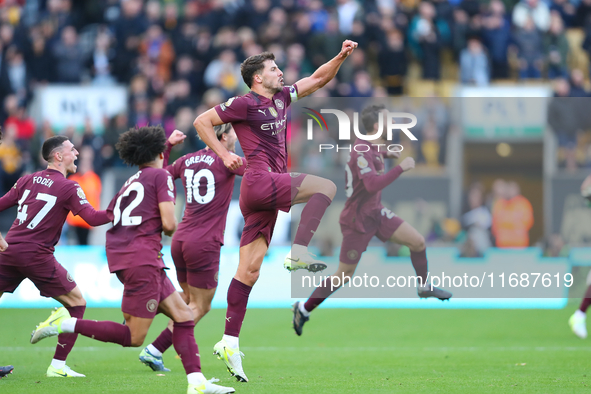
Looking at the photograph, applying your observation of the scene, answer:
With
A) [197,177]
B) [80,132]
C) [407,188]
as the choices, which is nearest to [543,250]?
[407,188]

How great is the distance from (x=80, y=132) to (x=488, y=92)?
812 centimetres

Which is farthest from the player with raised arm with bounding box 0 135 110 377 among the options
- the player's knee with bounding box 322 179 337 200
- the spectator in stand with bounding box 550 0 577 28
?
the spectator in stand with bounding box 550 0 577 28

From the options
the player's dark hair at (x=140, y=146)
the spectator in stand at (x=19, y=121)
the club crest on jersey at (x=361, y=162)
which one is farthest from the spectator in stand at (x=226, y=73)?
the player's dark hair at (x=140, y=146)

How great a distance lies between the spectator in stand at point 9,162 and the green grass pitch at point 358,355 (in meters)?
3.46

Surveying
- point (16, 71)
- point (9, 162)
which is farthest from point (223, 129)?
point (16, 71)

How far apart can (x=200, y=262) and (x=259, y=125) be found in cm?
165

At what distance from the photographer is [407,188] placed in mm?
13633

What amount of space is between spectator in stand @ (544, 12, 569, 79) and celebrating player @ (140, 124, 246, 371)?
34.9 ft

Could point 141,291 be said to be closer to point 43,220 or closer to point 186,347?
point 186,347

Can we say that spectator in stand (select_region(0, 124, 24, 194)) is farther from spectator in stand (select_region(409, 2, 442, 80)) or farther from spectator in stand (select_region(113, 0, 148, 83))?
spectator in stand (select_region(409, 2, 442, 80))

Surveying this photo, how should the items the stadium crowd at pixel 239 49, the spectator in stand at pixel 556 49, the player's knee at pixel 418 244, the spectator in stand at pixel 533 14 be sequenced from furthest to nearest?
the spectator in stand at pixel 533 14 < the spectator in stand at pixel 556 49 < the stadium crowd at pixel 239 49 < the player's knee at pixel 418 244

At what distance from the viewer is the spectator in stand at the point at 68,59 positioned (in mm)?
17344

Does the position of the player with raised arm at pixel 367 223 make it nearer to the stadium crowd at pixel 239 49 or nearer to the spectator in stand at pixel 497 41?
the stadium crowd at pixel 239 49

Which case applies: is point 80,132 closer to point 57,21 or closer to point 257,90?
point 57,21
